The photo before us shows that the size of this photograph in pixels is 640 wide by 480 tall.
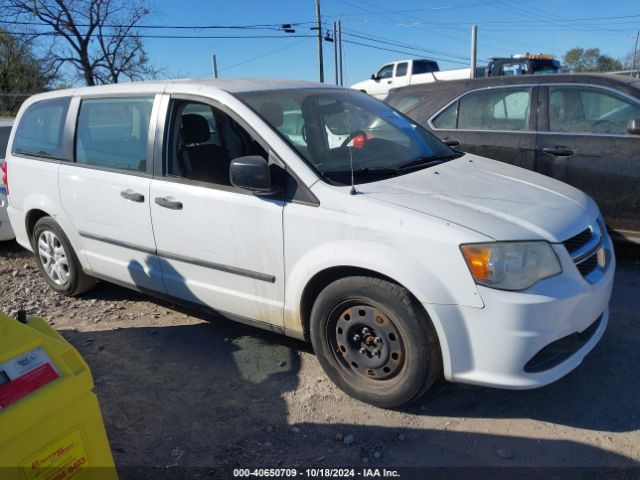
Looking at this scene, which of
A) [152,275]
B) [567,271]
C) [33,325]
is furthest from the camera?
[152,275]

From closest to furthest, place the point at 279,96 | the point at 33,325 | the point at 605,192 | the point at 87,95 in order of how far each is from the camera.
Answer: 1. the point at 33,325
2. the point at 279,96
3. the point at 87,95
4. the point at 605,192

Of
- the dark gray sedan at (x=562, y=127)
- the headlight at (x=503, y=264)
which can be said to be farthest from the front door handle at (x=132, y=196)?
the dark gray sedan at (x=562, y=127)

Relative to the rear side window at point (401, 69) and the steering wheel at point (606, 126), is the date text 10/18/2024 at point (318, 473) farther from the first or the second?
the rear side window at point (401, 69)

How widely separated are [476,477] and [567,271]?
3.42 feet

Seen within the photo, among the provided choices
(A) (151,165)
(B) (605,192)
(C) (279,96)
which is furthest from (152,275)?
(B) (605,192)

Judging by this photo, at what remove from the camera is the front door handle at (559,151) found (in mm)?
4797

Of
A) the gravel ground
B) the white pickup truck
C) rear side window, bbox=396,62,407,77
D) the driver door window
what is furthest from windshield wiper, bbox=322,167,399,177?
rear side window, bbox=396,62,407,77

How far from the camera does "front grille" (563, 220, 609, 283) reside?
2.72 m

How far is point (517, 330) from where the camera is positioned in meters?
2.47

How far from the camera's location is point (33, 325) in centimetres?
222

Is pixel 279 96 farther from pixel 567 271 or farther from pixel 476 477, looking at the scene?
pixel 476 477

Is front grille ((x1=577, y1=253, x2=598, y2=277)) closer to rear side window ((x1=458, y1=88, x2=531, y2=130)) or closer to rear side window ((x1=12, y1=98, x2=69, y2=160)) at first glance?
rear side window ((x1=458, y1=88, x2=531, y2=130))

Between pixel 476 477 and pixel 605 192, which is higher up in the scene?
pixel 605 192

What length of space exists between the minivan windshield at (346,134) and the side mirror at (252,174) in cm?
26
